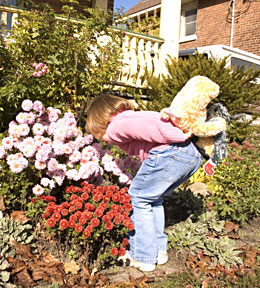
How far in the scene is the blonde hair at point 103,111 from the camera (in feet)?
7.93

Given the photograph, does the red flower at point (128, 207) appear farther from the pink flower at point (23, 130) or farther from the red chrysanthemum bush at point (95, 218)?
the pink flower at point (23, 130)

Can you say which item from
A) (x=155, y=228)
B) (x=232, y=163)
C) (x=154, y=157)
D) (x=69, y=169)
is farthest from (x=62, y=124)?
(x=232, y=163)

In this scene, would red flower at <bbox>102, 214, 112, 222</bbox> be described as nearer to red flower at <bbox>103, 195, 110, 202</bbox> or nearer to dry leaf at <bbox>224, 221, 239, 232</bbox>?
red flower at <bbox>103, 195, 110, 202</bbox>

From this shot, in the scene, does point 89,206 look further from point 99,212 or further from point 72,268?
point 72,268

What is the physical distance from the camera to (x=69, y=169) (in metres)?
2.73

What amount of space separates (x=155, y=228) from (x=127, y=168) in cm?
66

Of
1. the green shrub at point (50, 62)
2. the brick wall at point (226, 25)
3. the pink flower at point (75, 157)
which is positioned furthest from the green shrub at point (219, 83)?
the brick wall at point (226, 25)

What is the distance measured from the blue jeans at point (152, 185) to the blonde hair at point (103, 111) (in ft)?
1.31

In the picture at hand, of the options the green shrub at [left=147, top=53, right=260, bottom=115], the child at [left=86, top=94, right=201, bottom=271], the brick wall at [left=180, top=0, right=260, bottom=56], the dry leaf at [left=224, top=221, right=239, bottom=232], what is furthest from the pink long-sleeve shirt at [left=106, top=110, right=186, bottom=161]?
the brick wall at [left=180, top=0, right=260, bottom=56]

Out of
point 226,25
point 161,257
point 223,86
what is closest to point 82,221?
point 161,257

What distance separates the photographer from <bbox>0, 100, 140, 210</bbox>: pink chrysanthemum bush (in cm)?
249

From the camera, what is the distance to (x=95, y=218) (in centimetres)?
216

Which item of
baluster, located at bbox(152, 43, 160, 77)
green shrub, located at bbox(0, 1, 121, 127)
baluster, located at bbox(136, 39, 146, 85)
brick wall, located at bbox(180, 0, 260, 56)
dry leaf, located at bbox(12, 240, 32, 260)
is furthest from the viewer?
brick wall, located at bbox(180, 0, 260, 56)

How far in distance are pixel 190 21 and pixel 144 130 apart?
49.5 feet
